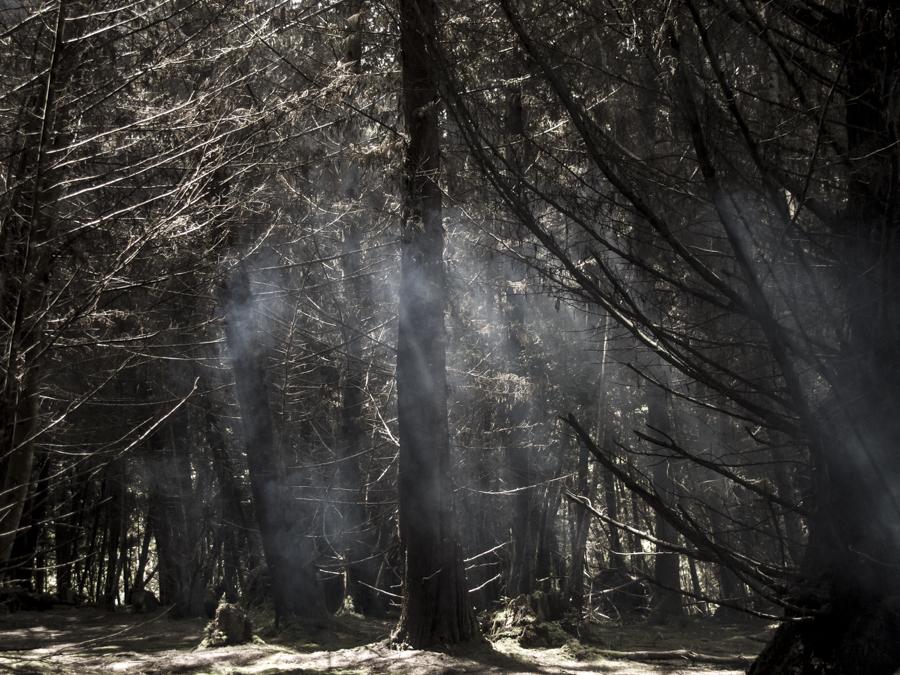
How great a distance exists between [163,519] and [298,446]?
4.17 metres

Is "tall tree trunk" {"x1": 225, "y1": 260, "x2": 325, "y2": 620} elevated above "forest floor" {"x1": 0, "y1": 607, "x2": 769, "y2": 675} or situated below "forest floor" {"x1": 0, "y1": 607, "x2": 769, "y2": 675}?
above

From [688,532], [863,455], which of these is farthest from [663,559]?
[688,532]

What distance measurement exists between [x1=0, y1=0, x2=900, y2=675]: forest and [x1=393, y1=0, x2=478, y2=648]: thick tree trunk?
0.05m

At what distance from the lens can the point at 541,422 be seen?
18.2 metres

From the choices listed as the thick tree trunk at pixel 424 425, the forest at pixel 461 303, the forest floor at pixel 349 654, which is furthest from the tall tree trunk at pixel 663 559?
the thick tree trunk at pixel 424 425

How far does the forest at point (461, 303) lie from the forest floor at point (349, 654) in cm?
17

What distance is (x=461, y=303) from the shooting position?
20219mm

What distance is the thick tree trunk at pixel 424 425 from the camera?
→ 10008 mm

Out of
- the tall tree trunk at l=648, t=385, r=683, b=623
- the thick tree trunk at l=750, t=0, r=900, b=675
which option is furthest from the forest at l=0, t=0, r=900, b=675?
the tall tree trunk at l=648, t=385, r=683, b=623

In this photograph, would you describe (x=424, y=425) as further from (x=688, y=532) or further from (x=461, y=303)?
(x=461, y=303)

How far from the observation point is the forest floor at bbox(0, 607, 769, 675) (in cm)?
946

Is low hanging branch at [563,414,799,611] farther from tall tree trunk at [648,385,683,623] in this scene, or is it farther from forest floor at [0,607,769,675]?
tall tree trunk at [648,385,683,623]

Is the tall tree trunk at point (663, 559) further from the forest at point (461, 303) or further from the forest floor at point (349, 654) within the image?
the forest floor at point (349, 654)

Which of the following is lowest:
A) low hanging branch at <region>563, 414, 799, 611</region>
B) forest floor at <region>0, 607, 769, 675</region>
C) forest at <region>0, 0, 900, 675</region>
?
forest floor at <region>0, 607, 769, 675</region>
